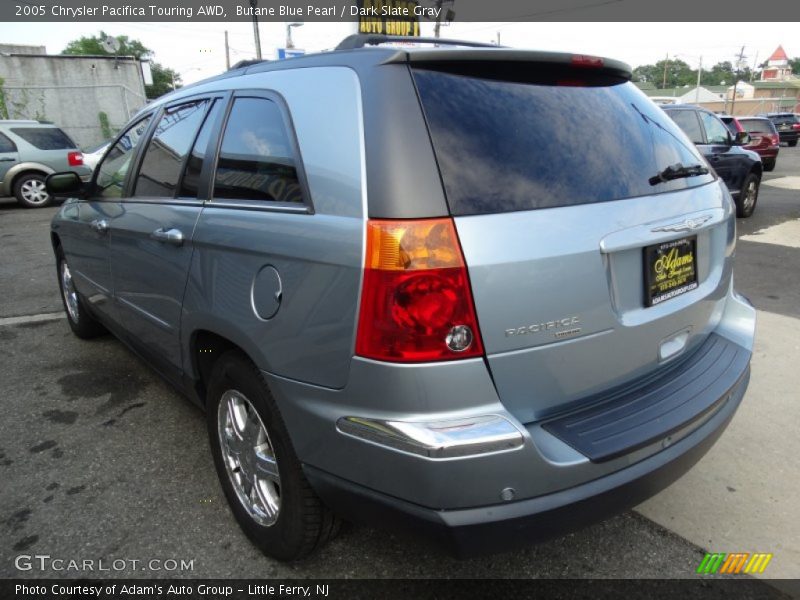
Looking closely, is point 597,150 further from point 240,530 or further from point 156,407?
point 156,407

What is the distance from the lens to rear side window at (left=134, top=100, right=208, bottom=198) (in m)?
2.62

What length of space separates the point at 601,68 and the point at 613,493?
58.9 inches

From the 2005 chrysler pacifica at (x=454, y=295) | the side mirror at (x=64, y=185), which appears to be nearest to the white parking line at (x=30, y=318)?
the side mirror at (x=64, y=185)

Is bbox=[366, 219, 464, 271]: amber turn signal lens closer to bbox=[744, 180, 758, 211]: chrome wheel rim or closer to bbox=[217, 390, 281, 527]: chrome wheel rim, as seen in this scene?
bbox=[217, 390, 281, 527]: chrome wheel rim

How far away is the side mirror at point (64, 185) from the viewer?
12.3 ft

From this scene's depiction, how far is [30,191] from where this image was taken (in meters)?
12.4

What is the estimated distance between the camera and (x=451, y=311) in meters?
1.55

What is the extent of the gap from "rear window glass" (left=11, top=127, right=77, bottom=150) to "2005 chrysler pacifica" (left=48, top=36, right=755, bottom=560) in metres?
12.4

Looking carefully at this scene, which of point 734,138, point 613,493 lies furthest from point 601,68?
point 734,138

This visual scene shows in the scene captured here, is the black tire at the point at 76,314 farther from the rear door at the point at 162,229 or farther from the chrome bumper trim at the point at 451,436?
the chrome bumper trim at the point at 451,436

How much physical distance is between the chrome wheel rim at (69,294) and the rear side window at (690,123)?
27.4 ft

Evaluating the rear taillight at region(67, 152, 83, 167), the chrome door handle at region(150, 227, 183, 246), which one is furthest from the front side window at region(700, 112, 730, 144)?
the rear taillight at region(67, 152, 83, 167)

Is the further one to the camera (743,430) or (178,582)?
(743,430)

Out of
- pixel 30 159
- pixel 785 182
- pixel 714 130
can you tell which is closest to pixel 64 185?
pixel 714 130
